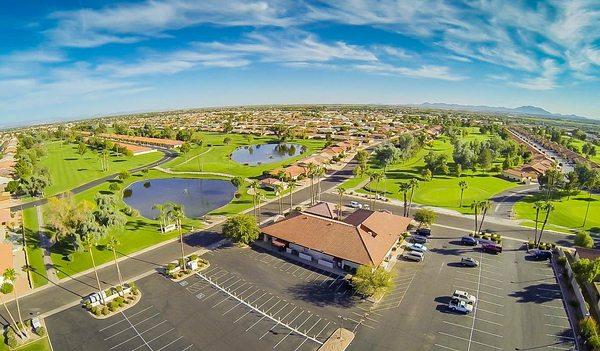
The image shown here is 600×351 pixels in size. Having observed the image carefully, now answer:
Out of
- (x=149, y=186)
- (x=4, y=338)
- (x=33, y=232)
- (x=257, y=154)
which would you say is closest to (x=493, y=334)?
(x=4, y=338)

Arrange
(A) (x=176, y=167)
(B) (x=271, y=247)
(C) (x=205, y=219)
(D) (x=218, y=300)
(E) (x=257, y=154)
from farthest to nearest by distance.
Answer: (E) (x=257, y=154), (A) (x=176, y=167), (C) (x=205, y=219), (B) (x=271, y=247), (D) (x=218, y=300)

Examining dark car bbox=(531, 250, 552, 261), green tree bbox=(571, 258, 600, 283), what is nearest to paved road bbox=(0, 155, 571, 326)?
dark car bbox=(531, 250, 552, 261)

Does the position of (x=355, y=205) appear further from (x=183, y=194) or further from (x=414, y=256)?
(x=183, y=194)

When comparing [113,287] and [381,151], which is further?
[381,151]

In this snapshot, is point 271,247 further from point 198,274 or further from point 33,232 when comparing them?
point 33,232

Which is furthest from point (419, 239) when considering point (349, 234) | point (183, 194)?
point (183, 194)
